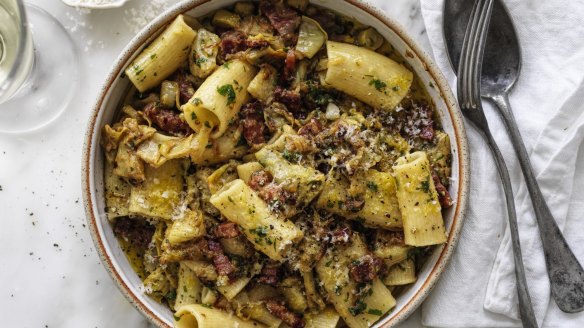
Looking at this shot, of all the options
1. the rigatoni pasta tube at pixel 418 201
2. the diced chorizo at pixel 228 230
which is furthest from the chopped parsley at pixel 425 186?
the diced chorizo at pixel 228 230

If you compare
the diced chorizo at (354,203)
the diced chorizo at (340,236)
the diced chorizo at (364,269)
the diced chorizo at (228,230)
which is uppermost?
the diced chorizo at (354,203)

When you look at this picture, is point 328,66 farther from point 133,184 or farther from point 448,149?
point 133,184

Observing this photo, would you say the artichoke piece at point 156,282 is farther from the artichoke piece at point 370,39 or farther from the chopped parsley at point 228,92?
the artichoke piece at point 370,39

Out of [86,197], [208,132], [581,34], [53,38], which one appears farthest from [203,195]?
[581,34]

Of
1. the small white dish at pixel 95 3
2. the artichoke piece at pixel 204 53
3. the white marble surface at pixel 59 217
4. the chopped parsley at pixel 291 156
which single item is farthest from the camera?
the white marble surface at pixel 59 217

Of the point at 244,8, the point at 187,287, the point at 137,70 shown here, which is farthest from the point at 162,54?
the point at 187,287

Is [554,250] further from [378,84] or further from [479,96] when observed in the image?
[378,84]

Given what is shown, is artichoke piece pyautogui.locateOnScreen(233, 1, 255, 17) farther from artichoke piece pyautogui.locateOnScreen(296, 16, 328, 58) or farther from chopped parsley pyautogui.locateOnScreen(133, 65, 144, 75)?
chopped parsley pyautogui.locateOnScreen(133, 65, 144, 75)

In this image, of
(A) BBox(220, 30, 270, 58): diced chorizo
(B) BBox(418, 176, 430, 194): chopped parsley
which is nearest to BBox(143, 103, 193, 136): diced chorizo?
(A) BBox(220, 30, 270, 58): diced chorizo
